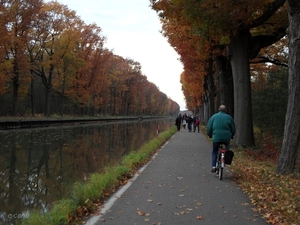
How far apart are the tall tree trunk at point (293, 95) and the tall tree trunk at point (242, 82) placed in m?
6.71

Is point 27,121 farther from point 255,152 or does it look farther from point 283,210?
point 283,210

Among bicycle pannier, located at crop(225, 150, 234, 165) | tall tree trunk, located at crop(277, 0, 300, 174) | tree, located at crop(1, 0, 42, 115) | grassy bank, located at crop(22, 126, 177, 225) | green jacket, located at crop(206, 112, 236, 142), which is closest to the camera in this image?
grassy bank, located at crop(22, 126, 177, 225)

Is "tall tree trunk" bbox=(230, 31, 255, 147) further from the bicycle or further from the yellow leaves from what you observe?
the bicycle

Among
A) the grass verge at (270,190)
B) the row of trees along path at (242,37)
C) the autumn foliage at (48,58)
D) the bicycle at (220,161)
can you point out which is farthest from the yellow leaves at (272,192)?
the autumn foliage at (48,58)

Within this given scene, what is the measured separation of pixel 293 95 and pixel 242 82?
6.88 metres

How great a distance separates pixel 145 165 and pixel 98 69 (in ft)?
159

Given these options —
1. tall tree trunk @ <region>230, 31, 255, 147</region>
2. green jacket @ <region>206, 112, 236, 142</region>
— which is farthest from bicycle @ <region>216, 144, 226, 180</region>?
tall tree trunk @ <region>230, 31, 255, 147</region>

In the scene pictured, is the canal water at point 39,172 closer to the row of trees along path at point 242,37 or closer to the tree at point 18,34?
the row of trees along path at point 242,37

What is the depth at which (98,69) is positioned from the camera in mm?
59875

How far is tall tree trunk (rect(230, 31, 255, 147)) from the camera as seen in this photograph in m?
16.5

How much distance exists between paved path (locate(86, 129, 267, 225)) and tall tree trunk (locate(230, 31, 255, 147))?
6.16m

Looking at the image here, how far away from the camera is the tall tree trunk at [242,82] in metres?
16.5

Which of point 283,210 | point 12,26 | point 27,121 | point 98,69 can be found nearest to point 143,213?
point 283,210

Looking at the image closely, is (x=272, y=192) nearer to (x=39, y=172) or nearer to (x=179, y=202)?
(x=179, y=202)
